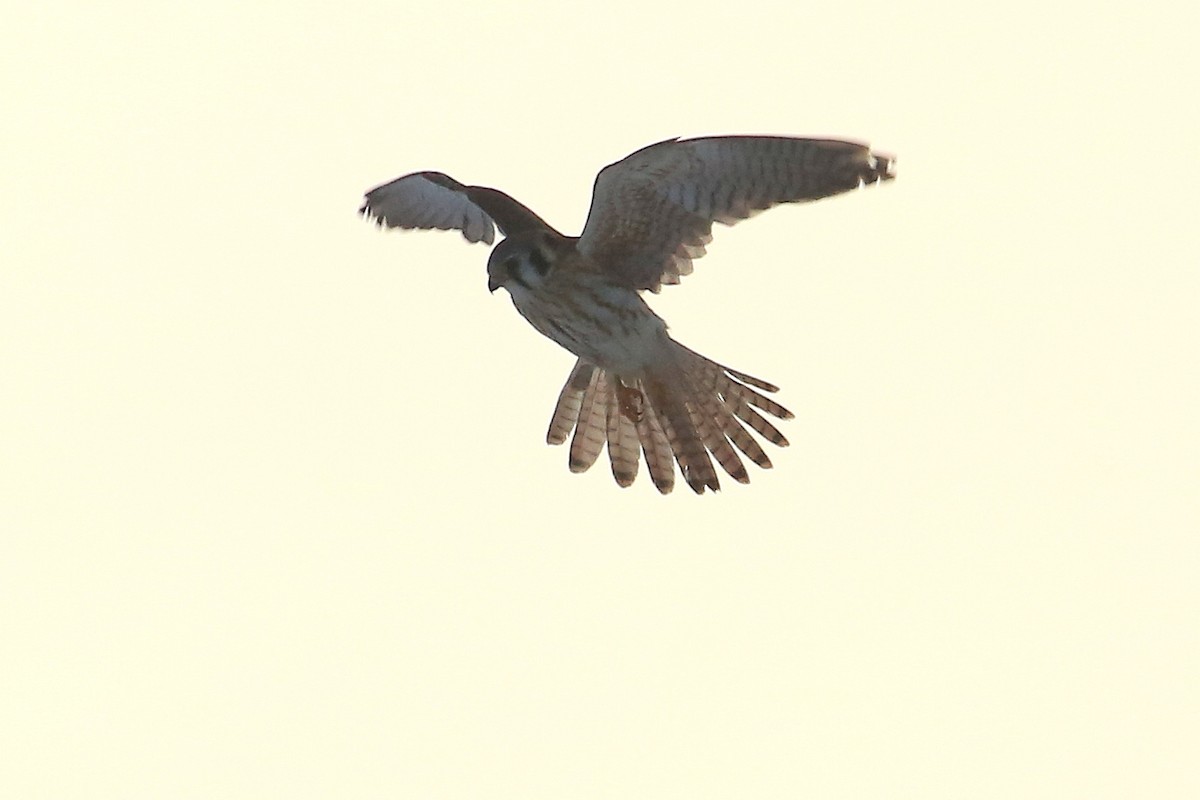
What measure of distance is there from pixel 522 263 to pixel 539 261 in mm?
79

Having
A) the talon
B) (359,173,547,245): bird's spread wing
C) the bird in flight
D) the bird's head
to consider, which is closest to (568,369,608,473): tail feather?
the bird in flight

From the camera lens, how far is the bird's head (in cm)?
767

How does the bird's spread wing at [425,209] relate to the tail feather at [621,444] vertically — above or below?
above

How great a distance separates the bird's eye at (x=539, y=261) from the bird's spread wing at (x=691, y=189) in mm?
158

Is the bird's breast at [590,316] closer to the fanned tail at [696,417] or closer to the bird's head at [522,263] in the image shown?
the bird's head at [522,263]

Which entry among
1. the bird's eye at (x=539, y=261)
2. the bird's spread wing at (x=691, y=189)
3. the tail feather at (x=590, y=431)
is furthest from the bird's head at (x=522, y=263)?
the tail feather at (x=590, y=431)

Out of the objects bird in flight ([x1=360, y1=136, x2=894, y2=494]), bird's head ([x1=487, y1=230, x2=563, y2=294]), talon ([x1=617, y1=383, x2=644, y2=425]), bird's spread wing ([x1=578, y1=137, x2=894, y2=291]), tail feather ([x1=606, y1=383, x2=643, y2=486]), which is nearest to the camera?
bird's spread wing ([x1=578, y1=137, x2=894, y2=291])

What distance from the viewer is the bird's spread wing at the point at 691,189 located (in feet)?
22.5

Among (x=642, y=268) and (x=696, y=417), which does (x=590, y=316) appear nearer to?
(x=642, y=268)

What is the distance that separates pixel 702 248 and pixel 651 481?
1.53m

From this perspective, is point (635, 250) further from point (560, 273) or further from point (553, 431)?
point (553, 431)

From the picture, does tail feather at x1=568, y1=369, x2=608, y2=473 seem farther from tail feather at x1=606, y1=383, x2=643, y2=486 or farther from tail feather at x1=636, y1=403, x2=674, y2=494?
tail feather at x1=636, y1=403, x2=674, y2=494

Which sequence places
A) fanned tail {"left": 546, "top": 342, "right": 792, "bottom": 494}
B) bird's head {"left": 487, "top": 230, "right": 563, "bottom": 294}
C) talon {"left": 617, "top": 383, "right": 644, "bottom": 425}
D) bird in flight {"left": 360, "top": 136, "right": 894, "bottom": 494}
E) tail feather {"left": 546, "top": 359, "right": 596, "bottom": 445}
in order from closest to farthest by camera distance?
bird in flight {"left": 360, "top": 136, "right": 894, "bottom": 494}
bird's head {"left": 487, "top": 230, "right": 563, "bottom": 294}
fanned tail {"left": 546, "top": 342, "right": 792, "bottom": 494}
talon {"left": 617, "top": 383, "right": 644, "bottom": 425}
tail feather {"left": 546, "top": 359, "right": 596, "bottom": 445}

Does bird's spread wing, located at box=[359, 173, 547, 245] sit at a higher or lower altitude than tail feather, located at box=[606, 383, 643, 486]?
higher
